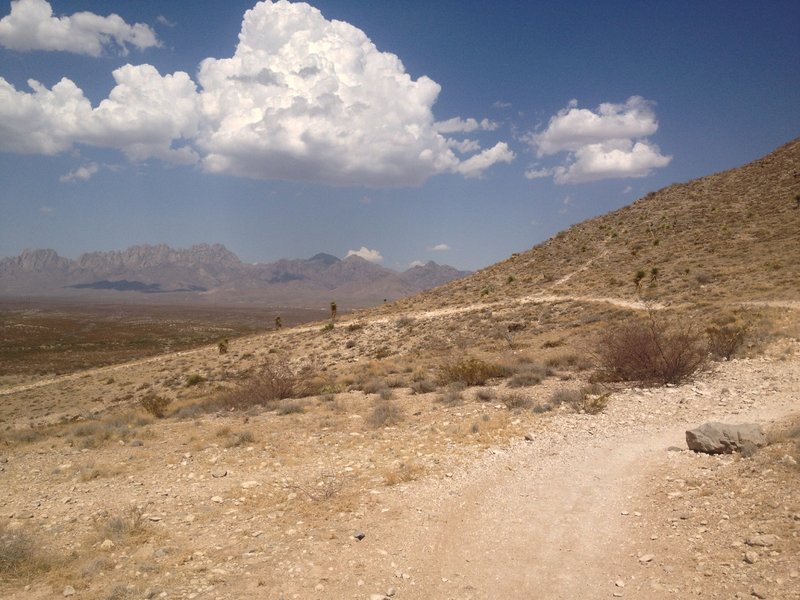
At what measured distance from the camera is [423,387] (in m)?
16.0

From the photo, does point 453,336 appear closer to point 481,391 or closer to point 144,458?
point 481,391

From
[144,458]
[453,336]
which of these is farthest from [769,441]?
[453,336]

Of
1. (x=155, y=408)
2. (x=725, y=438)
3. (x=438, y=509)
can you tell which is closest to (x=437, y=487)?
(x=438, y=509)

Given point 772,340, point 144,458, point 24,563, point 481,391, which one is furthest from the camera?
point 772,340

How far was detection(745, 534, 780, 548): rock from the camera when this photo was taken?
561cm

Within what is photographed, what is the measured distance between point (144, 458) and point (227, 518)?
174 inches

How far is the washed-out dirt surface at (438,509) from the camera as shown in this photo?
5.70m

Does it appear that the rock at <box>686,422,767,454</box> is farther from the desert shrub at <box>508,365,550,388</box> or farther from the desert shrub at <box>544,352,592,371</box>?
the desert shrub at <box>544,352,592,371</box>

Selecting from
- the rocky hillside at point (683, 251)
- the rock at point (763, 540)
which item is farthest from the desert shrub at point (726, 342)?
the rock at point (763, 540)

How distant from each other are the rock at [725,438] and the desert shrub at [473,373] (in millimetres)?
7825

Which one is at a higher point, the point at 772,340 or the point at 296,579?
the point at 772,340

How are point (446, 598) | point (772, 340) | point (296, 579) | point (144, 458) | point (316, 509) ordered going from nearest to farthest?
point (446, 598) < point (296, 579) < point (316, 509) < point (144, 458) < point (772, 340)

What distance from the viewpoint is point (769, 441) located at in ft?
26.4

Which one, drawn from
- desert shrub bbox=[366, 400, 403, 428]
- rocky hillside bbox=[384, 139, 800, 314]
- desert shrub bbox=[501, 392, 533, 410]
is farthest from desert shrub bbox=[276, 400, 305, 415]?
rocky hillside bbox=[384, 139, 800, 314]
